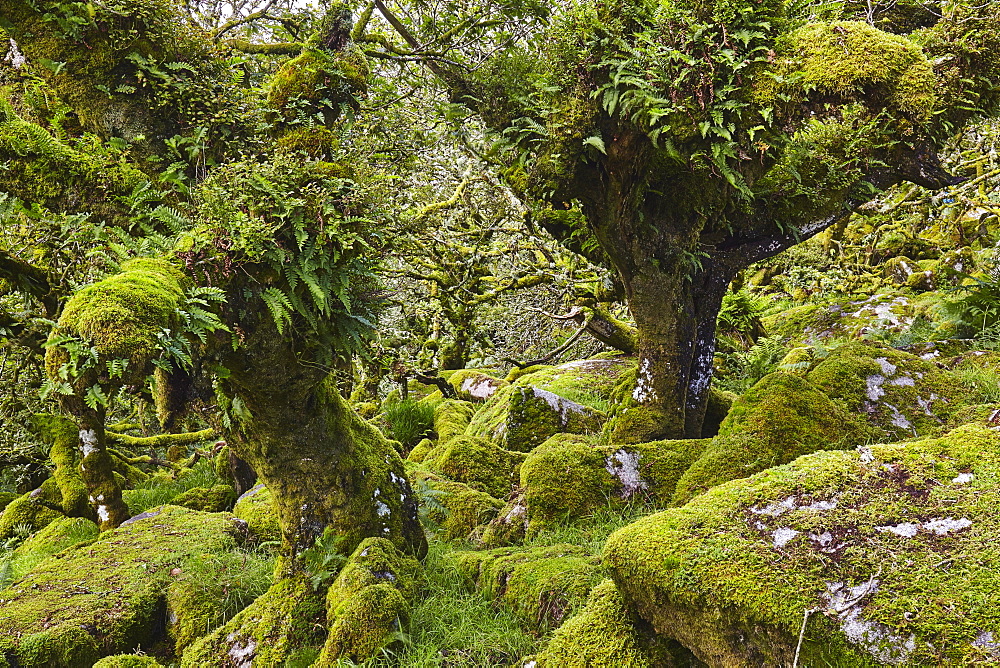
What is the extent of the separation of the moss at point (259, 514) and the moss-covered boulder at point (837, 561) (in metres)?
5.19

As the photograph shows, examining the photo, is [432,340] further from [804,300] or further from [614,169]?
[804,300]

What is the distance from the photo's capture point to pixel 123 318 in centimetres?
309

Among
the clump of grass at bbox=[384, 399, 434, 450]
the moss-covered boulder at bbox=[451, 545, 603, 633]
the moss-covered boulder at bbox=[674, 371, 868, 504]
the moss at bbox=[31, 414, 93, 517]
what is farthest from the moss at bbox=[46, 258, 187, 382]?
the clump of grass at bbox=[384, 399, 434, 450]

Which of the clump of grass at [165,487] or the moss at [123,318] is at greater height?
the moss at [123,318]

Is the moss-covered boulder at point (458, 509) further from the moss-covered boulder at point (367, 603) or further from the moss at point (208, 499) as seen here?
the moss at point (208, 499)

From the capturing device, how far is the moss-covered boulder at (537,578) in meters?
4.39

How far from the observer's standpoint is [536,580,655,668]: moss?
3270 mm

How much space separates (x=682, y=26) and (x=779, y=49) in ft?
3.21

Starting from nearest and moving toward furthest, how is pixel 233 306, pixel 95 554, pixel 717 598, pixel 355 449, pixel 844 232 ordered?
1. pixel 717 598
2. pixel 233 306
3. pixel 355 449
4. pixel 95 554
5. pixel 844 232

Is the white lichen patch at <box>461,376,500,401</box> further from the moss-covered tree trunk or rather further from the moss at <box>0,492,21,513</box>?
the moss at <box>0,492,21,513</box>

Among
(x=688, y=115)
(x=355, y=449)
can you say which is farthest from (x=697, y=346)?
(x=355, y=449)

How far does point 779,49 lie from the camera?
5.91 meters

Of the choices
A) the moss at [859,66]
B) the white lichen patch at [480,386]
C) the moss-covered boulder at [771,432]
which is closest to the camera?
the moss-covered boulder at [771,432]

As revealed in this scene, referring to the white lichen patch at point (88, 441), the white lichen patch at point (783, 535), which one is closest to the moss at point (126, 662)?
the white lichen patch at point (88, 441)
